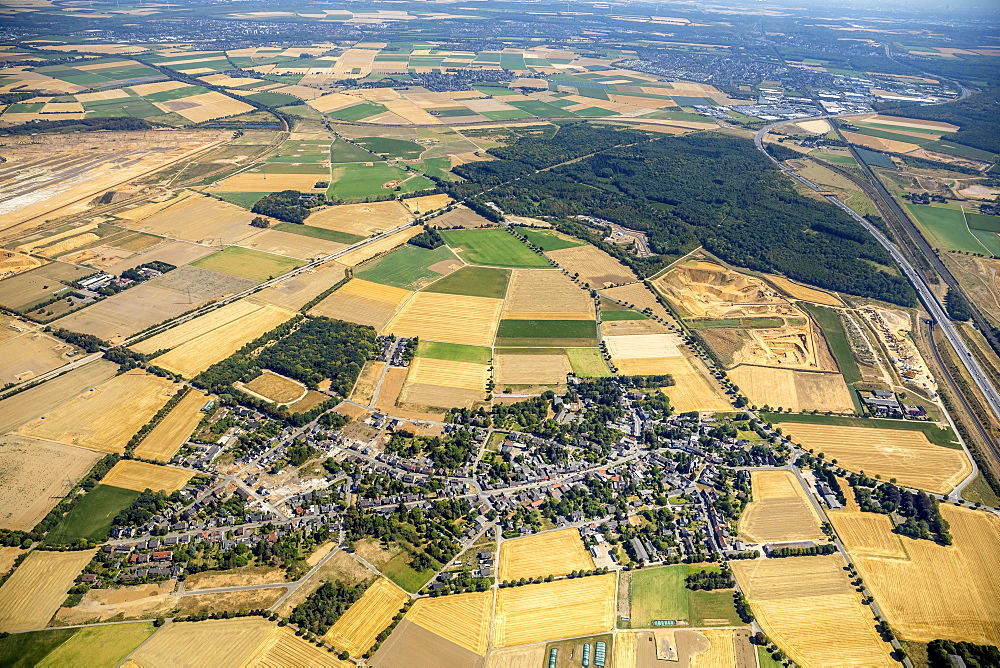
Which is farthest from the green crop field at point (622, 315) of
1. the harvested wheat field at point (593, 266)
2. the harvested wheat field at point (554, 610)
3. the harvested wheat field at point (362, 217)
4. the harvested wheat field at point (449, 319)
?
the harvested wheat field at point (362, 217)

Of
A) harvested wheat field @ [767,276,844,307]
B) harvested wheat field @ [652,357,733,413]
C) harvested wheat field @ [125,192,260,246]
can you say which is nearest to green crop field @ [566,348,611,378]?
harvested wheat field @ [652,357,733,413]

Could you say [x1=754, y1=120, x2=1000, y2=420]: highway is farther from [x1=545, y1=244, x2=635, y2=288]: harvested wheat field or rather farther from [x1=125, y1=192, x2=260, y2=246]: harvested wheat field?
[x1=125, y1=192, x2=260, y2=246]: harvested wheat field

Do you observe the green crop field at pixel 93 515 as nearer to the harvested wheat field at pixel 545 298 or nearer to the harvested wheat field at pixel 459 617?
the harvested wheat field at pixel 459 617

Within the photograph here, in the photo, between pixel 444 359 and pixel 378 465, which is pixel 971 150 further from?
pixel 378 465

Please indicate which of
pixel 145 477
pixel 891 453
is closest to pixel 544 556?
pixel 145 477

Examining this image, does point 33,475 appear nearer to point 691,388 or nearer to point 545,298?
point 545,298
